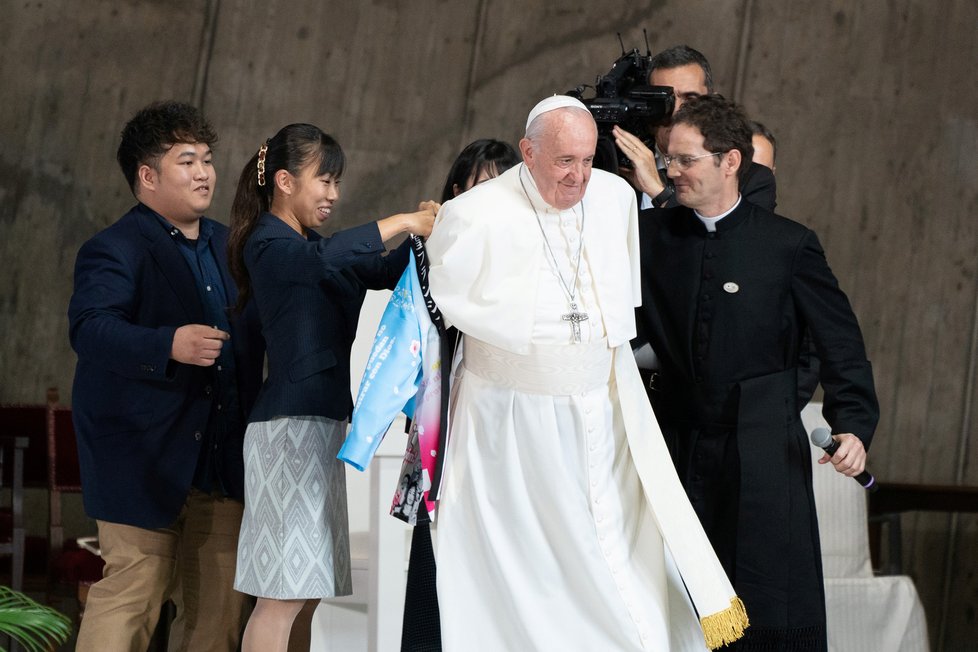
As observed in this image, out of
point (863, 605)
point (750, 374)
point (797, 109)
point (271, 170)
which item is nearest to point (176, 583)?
point (271, 170)

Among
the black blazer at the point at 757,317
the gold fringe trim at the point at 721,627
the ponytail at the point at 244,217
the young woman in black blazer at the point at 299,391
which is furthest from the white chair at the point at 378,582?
the gold fringe trim at the point at 721,627

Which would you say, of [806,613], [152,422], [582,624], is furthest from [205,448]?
[806,613]

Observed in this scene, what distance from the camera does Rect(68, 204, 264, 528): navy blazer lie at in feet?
10.1

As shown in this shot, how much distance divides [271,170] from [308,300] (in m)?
0.38

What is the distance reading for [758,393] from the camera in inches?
113

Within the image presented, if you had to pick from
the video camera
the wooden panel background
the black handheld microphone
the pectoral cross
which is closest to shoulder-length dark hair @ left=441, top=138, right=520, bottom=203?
the video camera

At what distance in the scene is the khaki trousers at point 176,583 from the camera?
306cm

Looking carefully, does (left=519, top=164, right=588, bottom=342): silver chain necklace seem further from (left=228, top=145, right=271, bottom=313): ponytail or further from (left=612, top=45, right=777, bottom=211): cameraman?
(left=228, top=145, right=271, bottom=313): ponytail

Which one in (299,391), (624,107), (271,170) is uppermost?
(624,107)

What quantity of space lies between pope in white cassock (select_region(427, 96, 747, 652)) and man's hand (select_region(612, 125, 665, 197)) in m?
0.48

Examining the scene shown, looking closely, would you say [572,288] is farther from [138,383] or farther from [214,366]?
[138,383]

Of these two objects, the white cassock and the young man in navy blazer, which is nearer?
the white cassock

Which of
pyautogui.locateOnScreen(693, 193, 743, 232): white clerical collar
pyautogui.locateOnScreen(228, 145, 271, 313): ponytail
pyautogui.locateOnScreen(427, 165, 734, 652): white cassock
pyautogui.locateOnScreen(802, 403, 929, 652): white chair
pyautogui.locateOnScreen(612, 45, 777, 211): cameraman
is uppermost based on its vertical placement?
pyautogui.locateOnScreen(612, 45, 777, 211): cameraman

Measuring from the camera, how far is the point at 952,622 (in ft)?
18.5
